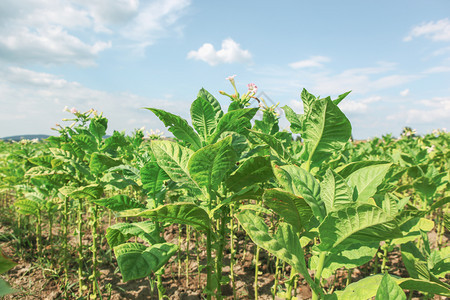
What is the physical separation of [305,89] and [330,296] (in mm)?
906

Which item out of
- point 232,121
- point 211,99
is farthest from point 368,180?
point 211,99

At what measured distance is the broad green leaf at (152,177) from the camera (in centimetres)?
164

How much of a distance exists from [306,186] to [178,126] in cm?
74

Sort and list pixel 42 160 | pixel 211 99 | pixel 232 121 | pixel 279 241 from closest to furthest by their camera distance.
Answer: pixel 279 241 < pixel 232 121 < pixel 211 99 < pixel 42 160

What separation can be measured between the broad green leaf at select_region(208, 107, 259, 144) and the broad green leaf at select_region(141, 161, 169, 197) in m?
0.36

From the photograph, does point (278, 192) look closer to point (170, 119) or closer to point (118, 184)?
point (170, 119)

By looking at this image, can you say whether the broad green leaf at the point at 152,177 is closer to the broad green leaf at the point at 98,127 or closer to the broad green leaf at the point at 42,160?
the broad green leaf at the point at 98,127

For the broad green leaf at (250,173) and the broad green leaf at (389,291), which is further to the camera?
the broad green leaf at (250,173)

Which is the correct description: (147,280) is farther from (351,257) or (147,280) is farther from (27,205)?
(351,257)

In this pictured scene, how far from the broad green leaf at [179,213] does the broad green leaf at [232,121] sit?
1.34ft

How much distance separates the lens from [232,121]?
1555mm

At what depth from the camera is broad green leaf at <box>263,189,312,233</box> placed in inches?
43.3

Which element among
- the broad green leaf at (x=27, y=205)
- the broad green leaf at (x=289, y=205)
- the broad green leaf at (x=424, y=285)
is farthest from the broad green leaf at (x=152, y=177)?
the broad green leaf at (x=27, y=205)

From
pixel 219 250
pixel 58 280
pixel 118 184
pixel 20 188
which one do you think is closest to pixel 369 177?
pixel 219 250
